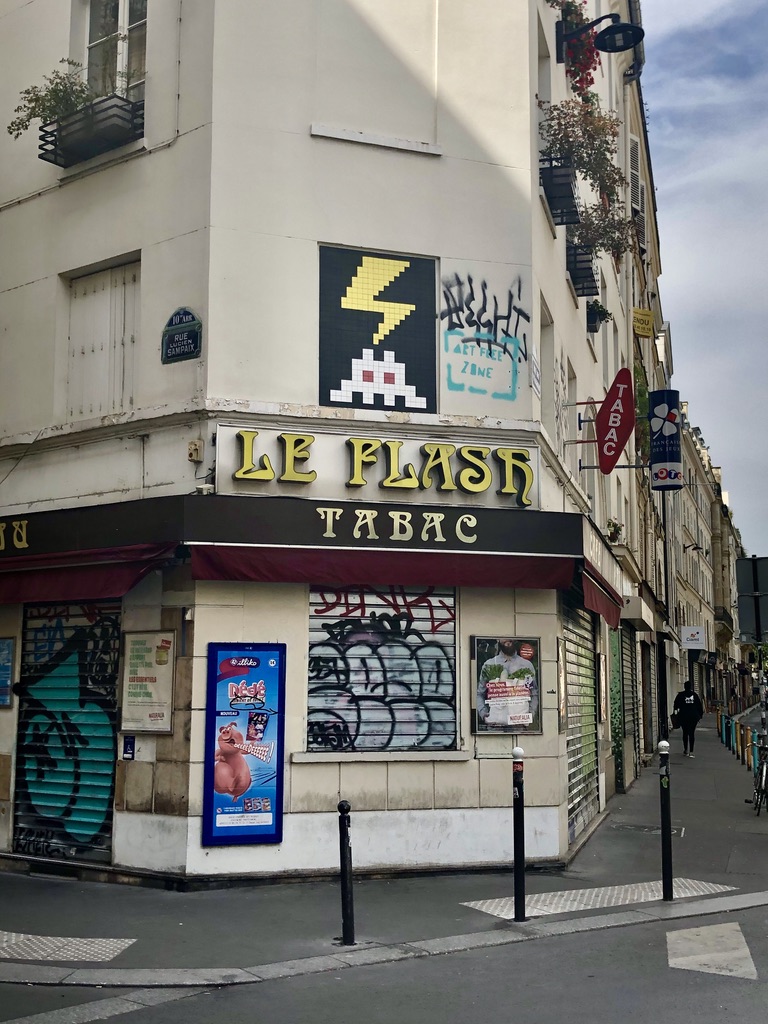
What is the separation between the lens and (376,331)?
1184 cm

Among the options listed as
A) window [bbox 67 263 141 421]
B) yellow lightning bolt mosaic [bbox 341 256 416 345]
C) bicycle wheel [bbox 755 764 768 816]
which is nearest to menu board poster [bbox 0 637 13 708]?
window [bbox 67 263 141 421]

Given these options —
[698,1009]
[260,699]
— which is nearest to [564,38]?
[260,699]

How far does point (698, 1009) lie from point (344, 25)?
9.99 meters

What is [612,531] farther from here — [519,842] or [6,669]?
[519,842]

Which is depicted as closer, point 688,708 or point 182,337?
point 182,337

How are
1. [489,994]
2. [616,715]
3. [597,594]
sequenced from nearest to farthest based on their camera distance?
1. [489,994]
2. [597,594]
3. [616,715]

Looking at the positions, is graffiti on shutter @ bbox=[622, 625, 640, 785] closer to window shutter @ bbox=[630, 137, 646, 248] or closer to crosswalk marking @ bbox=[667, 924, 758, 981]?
window shutter @ bbox=[630, 137, 646, 248]

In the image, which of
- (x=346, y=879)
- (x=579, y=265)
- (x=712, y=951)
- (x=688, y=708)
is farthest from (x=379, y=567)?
(x=688, y=708)

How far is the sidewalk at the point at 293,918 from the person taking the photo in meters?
7.66

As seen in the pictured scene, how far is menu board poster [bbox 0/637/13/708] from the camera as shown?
1233 cm

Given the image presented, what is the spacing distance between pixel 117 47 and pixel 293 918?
31.0 feet

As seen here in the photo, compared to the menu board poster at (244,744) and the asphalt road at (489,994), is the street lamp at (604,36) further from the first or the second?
the asphalt road at (489,994)

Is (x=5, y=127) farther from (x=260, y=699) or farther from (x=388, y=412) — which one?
(x=260, y=699)

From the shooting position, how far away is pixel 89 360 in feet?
40.9
